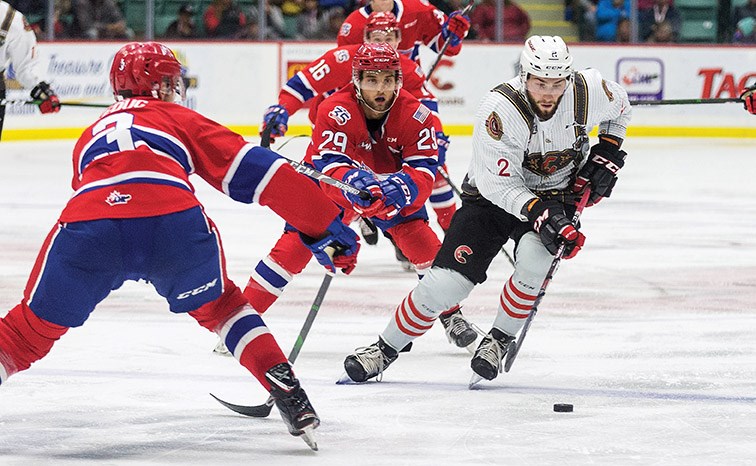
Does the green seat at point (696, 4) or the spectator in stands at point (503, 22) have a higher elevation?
the green seat at point (696, 4)

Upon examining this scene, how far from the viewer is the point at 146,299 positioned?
4.90 m

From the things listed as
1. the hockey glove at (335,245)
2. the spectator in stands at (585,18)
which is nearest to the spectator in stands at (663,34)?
the spectator in stands at (585,18)

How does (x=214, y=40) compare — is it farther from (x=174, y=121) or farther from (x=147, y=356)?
(x=174, y=121)

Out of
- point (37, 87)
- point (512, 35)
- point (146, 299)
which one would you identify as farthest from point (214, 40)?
point (146, 299)

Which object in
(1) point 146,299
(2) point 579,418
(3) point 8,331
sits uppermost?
(3) point 8,331

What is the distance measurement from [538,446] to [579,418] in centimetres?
30

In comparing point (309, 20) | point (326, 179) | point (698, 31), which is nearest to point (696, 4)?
point (698, 31)

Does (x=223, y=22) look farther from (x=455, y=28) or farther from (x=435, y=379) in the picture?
(x=435, y=379)

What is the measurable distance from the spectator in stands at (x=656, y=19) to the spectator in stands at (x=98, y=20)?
421cm

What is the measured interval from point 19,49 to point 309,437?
501 cm

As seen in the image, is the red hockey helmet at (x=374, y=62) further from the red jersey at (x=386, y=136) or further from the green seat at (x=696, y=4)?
the green seat at (x=696, y=4)

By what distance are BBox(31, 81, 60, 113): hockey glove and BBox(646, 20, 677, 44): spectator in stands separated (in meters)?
5.71

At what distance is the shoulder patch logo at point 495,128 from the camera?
3535mm

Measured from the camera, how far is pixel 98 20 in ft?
35.2
